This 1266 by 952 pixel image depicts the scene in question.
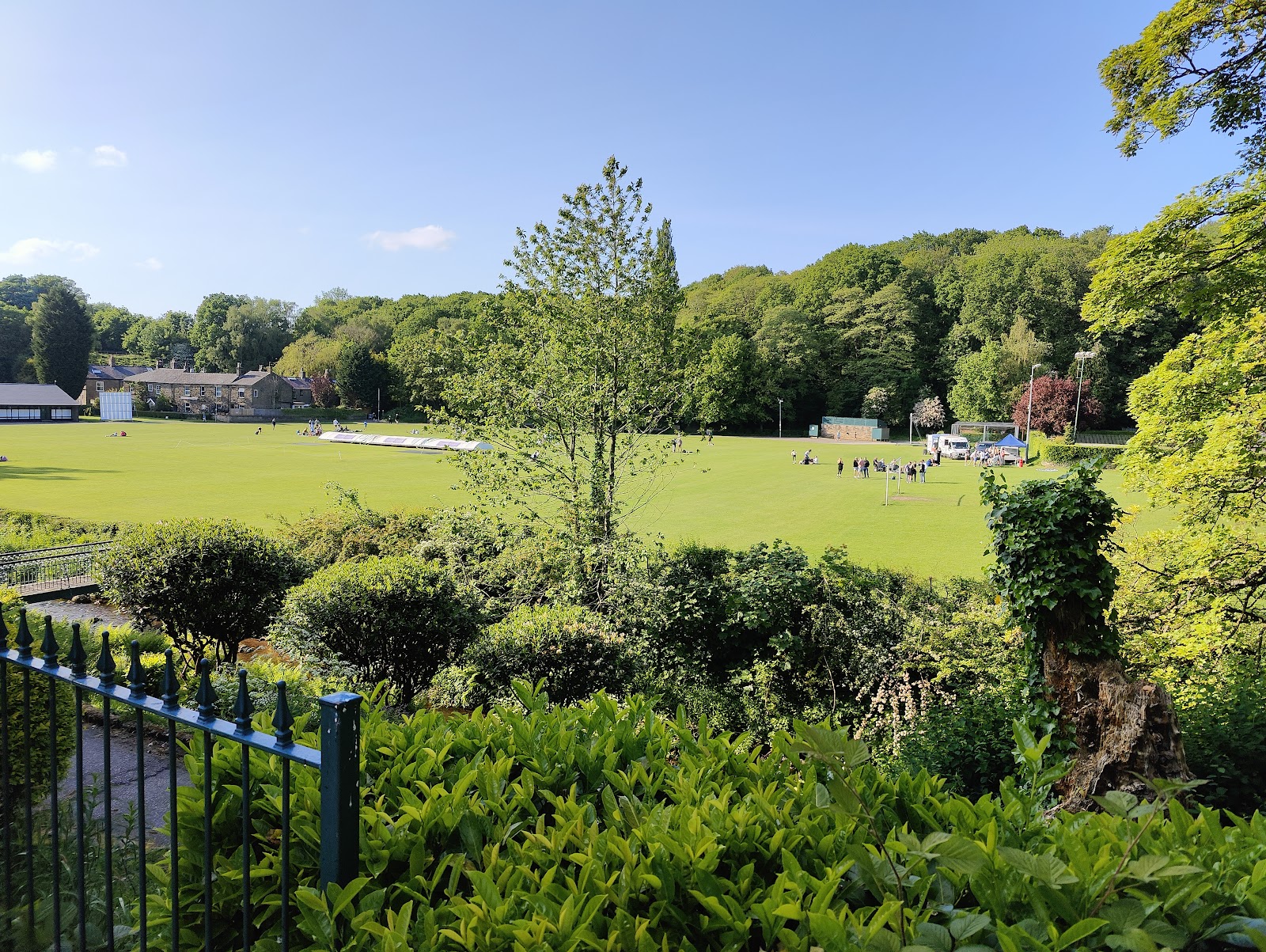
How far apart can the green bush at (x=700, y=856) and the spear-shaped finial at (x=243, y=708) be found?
1.25 ft

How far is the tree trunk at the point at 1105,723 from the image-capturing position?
4965 millimetres

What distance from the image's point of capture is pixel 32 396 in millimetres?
67062

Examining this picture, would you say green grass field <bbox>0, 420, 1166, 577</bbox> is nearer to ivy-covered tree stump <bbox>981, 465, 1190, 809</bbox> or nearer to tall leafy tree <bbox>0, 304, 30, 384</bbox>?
ivy-covered tree stump <bbox>981, 465, 1190, 809</bbox>

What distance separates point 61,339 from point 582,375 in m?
89.2

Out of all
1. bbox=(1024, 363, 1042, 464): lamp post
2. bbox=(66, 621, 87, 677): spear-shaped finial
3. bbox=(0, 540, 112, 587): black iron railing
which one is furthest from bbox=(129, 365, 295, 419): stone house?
bbox=(66, 621, 87, 677): spear-shaped finial

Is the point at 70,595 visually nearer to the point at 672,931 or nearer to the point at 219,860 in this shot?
the point at 219,860

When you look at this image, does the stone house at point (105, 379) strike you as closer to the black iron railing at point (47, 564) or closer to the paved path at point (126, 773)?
the black iron railing at point (47, 564)

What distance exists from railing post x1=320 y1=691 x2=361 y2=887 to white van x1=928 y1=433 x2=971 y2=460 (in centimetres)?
5152

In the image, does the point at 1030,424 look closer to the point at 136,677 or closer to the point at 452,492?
the point at 452,492

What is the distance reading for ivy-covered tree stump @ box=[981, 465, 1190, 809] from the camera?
5023mm

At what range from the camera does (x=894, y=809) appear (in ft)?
7.26

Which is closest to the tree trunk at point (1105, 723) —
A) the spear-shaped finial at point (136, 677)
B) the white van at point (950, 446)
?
the spear-shaped finial at point (136, 677)

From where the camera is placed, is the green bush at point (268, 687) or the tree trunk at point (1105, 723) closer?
the tree trunk at point (1105, 723)

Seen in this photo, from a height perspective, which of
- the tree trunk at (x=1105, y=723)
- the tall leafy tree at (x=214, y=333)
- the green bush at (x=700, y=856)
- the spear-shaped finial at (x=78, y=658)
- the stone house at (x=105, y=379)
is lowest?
the tree trunk at (x=1105, y=723)
